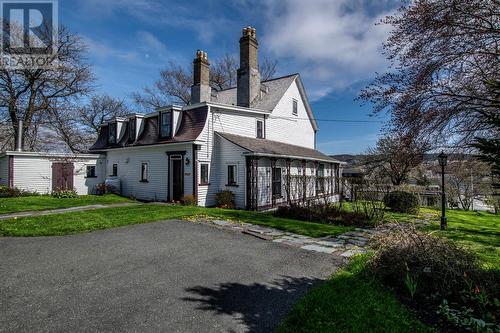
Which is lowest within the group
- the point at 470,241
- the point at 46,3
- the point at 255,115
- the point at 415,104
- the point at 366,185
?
the point at 470,241

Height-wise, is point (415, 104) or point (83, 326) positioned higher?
point (415, 104)

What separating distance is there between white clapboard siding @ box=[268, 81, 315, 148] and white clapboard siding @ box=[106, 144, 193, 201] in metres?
6.92

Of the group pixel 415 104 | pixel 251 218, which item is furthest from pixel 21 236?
pixel 415 104

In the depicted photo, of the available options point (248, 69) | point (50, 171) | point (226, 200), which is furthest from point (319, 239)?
point (50, 171)

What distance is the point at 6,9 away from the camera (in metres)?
19.2

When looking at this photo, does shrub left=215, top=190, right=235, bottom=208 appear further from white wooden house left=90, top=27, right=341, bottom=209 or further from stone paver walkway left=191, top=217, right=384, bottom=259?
stone paver walkway left=191, top=217, right=384, bottom=259

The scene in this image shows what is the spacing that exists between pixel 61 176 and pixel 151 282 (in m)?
18.4

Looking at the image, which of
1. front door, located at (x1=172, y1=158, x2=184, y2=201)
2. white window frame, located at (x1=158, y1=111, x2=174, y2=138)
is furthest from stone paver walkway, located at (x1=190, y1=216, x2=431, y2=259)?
white window frame, located at (x1=158, y1=111, x2=174, y2=138)

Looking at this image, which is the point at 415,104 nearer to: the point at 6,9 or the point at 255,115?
the point at 255,115

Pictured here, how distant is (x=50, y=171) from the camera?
1880cm

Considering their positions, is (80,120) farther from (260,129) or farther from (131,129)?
(260,129)

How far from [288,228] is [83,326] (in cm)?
653

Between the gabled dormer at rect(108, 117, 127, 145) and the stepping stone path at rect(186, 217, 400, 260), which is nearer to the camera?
the stepping stone path at rect(186, 217, 400, 260)

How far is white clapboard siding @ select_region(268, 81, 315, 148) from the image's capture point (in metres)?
19.9
